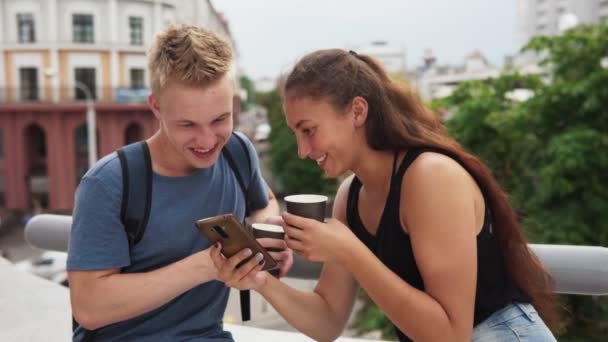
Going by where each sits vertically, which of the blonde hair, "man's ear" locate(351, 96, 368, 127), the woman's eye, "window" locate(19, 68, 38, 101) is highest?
"window" locate(19, 68, 38, 101)

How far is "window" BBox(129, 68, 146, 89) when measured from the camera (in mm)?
30880

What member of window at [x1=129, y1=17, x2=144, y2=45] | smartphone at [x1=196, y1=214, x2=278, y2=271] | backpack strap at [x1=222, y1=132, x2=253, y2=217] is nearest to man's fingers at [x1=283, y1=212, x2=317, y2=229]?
smartphone at [x1=196, y1=214, x2=278, y2=271]

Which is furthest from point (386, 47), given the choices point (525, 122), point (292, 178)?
point (525, 122)

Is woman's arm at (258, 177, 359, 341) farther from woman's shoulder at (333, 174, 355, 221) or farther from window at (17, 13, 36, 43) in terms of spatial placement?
window at (17, 13, 36, 43)

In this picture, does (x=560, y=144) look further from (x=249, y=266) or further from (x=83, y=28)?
(x=83, y=28)

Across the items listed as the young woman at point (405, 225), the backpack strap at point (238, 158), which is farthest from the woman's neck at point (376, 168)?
the backpack strap at point (238, 158)

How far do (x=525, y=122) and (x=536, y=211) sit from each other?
6.38ft

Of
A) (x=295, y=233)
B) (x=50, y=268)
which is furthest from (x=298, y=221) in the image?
(x=50, y=268)

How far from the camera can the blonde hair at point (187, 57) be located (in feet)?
5.76

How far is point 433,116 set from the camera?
198 centimetres

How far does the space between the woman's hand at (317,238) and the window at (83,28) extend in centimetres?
3108

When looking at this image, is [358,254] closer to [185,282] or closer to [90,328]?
[185,282]

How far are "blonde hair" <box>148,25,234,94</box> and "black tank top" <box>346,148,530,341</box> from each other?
→ 623mm

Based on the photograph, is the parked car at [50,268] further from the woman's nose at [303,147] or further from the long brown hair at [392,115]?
the long brown hair at [392,115]
